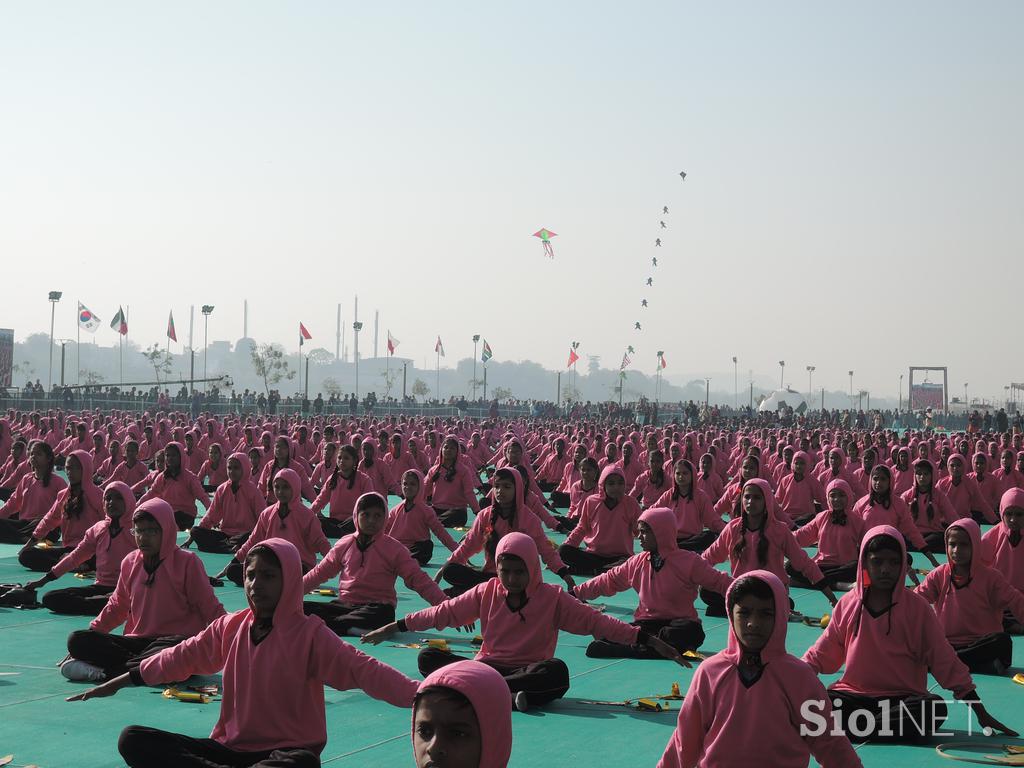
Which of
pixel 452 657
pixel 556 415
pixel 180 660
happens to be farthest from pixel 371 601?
pixel 556 415

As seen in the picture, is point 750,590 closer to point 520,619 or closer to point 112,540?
point 520,619

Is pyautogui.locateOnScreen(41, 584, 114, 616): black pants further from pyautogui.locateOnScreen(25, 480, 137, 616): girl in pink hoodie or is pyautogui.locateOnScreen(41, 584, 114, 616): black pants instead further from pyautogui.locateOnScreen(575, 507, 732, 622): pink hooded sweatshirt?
pyautogui.locateOnScreen(575, 507, 732, 622): pink hooded sweatshirt

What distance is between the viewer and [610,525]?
13.7 metres

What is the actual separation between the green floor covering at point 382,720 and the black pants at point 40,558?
3.69m

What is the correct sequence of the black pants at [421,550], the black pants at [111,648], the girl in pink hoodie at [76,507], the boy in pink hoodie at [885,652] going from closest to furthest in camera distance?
the boy in pink hoodie at [885,652] < the black pants at [111,648] < the girl in pink hoodie at [76,507] < the black pants at [421,550]

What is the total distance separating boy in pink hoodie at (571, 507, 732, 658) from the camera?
9.78m

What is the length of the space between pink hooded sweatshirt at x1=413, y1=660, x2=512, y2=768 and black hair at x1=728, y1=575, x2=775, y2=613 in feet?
5.43

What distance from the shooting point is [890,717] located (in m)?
7.30

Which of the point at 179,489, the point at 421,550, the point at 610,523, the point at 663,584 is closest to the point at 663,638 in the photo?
the point at 663,584

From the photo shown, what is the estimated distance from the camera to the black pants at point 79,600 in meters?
11.1

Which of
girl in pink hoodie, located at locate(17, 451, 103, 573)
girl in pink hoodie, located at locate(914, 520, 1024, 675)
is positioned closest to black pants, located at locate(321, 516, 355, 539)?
girl in pink hoodie, located at locate(17, 451, 103, 573)

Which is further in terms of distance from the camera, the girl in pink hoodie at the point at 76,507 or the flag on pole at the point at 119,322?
the flag on pole at the point at 119,322

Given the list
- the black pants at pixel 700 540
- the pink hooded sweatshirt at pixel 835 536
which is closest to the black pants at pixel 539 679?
the pink hooded sweatshirt at pixel 835 536

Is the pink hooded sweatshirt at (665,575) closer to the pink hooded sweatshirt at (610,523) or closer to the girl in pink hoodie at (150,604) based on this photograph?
the girl in pink hoodie at (150,604)
